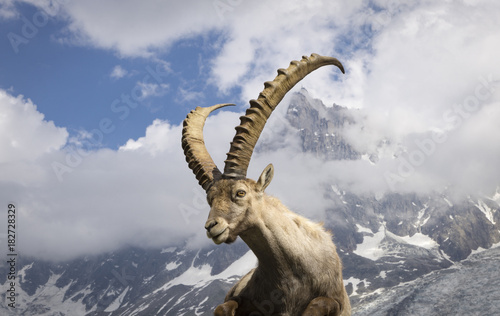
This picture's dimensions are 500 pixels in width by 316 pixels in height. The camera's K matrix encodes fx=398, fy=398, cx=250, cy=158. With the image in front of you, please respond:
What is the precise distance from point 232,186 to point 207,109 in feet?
13.1

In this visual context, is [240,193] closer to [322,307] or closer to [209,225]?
[209,225]

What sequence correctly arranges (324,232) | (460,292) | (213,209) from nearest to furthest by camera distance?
(213,209)
(324,232)
(460,292)

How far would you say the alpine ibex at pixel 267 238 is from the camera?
24.9 ft

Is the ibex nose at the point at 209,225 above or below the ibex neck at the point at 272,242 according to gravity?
above

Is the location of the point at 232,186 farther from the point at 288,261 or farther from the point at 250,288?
the point at 250,288

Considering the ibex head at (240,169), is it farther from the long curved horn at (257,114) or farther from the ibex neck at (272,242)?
the ibex neck at (272,242)

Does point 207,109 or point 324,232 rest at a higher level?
point 207,109

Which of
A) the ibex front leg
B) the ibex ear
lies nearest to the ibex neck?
the ibex ear

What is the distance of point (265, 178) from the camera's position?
27.2 feet

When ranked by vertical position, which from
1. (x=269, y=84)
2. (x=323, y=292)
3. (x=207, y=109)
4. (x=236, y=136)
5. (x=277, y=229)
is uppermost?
(x=207, y=109)

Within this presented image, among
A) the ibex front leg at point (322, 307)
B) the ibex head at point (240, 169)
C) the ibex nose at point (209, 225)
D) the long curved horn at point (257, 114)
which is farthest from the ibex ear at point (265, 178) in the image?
the ibex front leg at point (322, 307)

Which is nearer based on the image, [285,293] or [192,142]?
[285,293]

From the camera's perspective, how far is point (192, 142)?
9500 millimetres

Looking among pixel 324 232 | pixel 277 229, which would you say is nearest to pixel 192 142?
pixel 277 229
